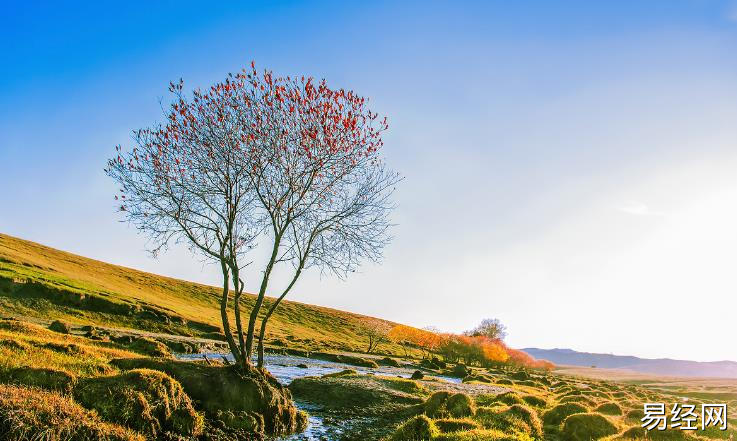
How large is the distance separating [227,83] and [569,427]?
21804 mm

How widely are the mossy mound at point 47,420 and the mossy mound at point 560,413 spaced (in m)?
19.2

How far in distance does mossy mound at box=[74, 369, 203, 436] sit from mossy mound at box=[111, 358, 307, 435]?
1236mm

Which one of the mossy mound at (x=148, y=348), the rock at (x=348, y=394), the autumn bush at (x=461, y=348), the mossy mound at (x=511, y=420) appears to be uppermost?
the mossy mound at (x=511, y=420)

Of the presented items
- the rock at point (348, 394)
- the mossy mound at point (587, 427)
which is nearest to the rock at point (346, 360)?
the rock at point (348, 394)

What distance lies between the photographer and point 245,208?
69.6ft

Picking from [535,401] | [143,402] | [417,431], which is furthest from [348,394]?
[143,402]

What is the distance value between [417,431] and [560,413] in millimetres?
10768

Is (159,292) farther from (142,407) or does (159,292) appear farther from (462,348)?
(142,407)

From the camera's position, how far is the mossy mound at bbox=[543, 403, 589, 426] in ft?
72.0

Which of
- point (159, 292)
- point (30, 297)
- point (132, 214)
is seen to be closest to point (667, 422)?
point (132, 214)

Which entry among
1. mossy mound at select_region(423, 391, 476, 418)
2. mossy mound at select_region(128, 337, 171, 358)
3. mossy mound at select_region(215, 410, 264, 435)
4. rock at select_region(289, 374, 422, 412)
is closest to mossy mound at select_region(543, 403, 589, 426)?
mossy mound at select_region(423, 391, 476, 418)

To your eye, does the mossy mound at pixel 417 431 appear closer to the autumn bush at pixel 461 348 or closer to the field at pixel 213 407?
the field at pixel 213 407

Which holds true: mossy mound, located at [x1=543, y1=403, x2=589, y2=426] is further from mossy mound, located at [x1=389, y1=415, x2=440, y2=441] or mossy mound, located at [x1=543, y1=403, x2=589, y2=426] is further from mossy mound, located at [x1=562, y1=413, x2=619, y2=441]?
mossy mound, located at [x1=389, y1=415, x2=440, y2=441]

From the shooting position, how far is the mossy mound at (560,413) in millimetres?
21948
